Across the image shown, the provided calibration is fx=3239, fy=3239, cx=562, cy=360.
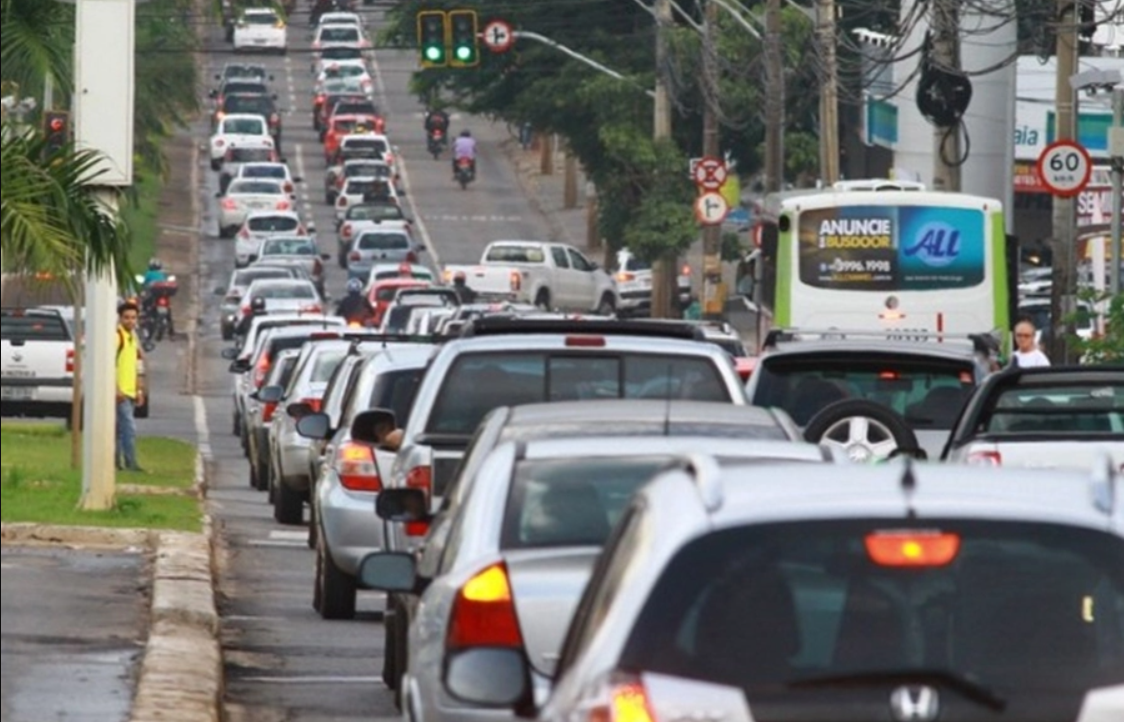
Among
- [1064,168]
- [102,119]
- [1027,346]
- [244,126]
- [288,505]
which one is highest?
[244,126]

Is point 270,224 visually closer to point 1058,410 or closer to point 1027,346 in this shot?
point 1027,346

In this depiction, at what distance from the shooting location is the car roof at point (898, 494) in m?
6.34

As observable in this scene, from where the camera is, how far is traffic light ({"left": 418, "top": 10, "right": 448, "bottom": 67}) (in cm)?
4734

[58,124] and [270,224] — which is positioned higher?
[58,124]

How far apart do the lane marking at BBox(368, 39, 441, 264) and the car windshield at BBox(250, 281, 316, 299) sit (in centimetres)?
1388

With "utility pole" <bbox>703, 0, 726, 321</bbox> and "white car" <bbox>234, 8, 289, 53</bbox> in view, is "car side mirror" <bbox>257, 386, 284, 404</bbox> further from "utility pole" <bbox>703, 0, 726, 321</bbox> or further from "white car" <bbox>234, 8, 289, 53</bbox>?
"white car" <bbox>234, 8, 289, 53</bbox>

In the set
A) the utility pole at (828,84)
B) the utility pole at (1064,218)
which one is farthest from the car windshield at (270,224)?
the utility pole at (1064,218)

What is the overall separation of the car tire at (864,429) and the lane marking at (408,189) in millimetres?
60924

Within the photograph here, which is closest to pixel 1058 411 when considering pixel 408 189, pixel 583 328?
pixel 583 328

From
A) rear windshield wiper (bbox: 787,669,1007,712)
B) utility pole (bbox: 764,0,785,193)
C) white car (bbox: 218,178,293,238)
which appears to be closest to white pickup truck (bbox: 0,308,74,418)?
utility pole (bbox: 764,0,785,193)

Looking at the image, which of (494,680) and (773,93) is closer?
(494,680)

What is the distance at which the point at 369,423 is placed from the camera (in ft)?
55.6

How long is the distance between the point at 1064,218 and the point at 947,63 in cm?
Answer: 378

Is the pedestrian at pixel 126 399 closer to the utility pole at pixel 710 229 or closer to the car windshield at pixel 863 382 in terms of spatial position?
the car windshield at pixel 863 382
